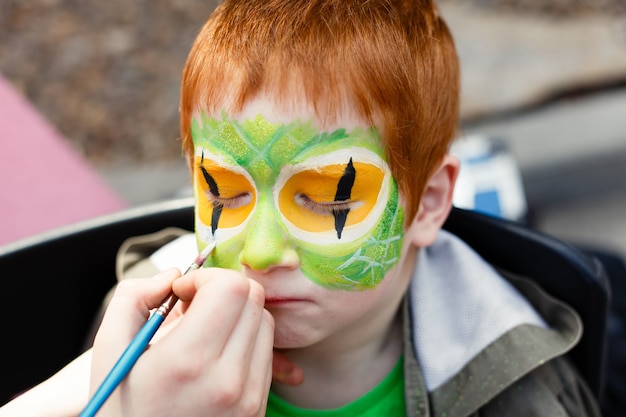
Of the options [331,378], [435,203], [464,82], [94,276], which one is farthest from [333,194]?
[464,82]

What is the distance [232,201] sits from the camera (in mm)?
884

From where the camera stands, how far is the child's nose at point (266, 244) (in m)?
0.83

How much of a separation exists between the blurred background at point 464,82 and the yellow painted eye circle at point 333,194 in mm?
1717

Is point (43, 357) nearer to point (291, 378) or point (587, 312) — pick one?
point (291, 378)

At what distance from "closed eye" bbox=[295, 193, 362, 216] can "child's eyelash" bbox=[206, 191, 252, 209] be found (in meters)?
0.06

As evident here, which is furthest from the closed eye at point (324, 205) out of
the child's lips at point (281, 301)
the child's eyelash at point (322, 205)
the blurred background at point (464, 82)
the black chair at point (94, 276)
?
the blurred background at point (464, 82)

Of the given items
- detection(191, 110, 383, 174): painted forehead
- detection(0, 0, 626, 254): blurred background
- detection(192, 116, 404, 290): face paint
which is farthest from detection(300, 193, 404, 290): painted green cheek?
detection(0, 0, 626, 254): blurred background

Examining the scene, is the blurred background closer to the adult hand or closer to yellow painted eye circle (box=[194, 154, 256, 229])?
yellow painted eye circle (box=[194, 154, 256, 229])

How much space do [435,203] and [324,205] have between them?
231 mm

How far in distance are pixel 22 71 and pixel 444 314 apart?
2110mm

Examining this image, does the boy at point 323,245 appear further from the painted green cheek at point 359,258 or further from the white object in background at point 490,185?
the white object in background at point 490,185

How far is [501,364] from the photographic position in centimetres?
100

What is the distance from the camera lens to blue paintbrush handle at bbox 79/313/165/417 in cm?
66

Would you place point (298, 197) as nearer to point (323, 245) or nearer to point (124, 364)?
point (323, 245)
